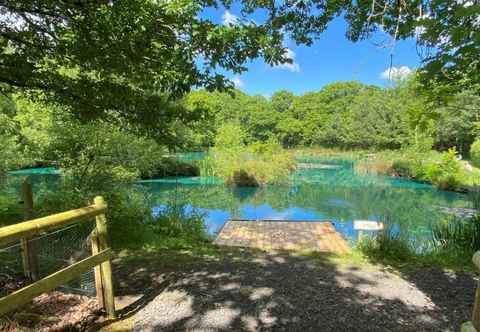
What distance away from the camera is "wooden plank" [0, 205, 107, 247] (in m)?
1.46

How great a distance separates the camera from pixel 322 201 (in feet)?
33.0

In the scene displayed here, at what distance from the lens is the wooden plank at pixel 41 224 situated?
4.80 ft

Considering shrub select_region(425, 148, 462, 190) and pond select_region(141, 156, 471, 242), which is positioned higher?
shrub select_region(425, 148, 462, 190)

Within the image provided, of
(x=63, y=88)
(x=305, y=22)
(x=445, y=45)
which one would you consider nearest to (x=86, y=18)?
(x=63, y=88)

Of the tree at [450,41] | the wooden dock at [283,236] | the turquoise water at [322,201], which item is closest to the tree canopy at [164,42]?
the tree at [450,41]

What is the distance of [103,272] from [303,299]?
1585mm

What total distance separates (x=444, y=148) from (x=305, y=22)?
2358 centimetres

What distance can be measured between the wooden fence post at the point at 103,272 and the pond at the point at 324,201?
14.5 feet

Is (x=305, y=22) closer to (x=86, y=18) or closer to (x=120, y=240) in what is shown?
(x=86, y=18)

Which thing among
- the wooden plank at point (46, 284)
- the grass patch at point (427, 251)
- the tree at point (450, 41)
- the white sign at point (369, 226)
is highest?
the tree at point (450, 41)

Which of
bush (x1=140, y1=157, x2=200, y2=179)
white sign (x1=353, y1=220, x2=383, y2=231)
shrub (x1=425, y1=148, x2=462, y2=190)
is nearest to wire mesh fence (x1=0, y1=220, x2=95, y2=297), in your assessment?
white sign (x1=353, y1=220, x2=383, y2=231)

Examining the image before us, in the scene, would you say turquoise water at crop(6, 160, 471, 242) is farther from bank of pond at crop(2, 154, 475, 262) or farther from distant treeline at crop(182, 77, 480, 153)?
distant treeline at crop(182, 77, 480, 153)

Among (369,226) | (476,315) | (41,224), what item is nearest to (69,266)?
(41,224)

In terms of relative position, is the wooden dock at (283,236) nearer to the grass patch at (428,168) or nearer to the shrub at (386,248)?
the shrub at (386,248)
